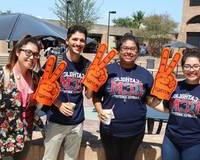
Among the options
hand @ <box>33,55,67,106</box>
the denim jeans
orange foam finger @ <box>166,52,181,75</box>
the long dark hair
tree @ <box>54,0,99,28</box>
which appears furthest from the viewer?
tree @ <box>54,0,99,28</box>

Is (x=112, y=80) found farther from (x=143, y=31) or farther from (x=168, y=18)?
(x=168, y=18)

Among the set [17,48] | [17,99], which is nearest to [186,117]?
[17,99]

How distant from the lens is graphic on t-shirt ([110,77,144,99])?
3773 millimetres

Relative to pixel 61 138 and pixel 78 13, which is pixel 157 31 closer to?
pixel 78 13

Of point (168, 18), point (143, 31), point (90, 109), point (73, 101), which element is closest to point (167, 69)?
point (73, 101)

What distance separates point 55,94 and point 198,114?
48.6 inches

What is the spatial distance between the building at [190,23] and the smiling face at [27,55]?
37.5 meters

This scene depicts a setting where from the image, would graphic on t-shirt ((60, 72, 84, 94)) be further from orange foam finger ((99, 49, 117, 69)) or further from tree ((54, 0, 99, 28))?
tree ((54, 0, 99, 28))

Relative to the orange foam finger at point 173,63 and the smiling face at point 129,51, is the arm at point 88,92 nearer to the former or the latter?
the smiling face at point 129,51

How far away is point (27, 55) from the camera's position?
3.56 metres

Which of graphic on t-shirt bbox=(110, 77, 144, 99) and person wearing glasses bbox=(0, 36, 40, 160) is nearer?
person wearing glasses bbox=(0, 36, 40, 160)

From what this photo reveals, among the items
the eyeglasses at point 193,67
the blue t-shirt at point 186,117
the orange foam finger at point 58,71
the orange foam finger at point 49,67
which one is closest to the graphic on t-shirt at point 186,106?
the blue t-shirt at point 186,117

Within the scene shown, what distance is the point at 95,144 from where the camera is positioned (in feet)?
15.4

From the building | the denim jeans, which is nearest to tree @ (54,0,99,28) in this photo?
the building
